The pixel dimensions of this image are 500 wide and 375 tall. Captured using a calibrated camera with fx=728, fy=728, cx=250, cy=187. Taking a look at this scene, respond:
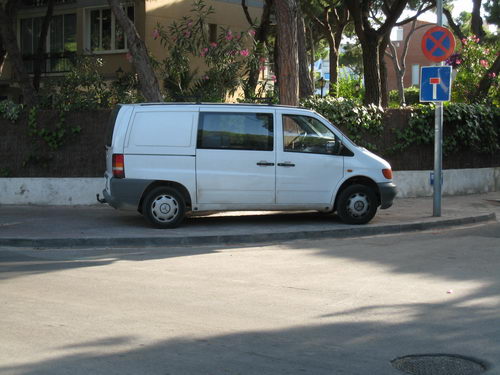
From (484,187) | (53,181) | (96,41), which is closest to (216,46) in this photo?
(53,181)

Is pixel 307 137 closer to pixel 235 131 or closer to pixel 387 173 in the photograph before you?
pixel 235 131

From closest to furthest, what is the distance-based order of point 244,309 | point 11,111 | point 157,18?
point 244,309, point 11,111, point 157,18

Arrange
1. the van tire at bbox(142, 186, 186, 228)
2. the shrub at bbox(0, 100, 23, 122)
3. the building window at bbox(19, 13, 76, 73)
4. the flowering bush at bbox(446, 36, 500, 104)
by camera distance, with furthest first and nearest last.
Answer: the building window at bbox(19, 13, 76, 73)
the flowering bush at bbox(446, 36, 500, 104)
the shrub at bbox(0, 100, 23, 122)
the van tire at bbox(142, 186, 186, 228)

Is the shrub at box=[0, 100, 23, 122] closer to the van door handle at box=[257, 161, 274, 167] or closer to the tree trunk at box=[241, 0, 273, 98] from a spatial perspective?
the tree trunk at box=[241, 0, 273, 98]

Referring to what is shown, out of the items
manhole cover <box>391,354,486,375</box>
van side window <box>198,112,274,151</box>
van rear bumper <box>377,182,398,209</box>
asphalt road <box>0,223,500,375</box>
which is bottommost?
manhole cover <box>391,354,486,375</box>

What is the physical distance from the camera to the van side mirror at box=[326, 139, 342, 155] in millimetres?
11836

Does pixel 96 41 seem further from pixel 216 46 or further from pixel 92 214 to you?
pixel 92 214

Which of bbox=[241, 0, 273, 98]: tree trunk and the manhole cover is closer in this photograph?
the manhole cover

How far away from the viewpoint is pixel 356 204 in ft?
39.2

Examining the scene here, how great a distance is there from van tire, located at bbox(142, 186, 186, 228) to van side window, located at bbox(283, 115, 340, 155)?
1.94 metres

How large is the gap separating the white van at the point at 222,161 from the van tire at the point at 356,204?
0.03 meters

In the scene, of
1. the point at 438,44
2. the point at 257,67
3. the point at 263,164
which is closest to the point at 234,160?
the point at 263,164

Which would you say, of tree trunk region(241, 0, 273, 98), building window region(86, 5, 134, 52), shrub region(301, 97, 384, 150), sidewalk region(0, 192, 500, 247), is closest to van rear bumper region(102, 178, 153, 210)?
sidewalk region(0, 192, 500, 247)

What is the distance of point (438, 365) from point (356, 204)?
692 centimetres
